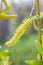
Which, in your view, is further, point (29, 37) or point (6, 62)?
point (29, 37)

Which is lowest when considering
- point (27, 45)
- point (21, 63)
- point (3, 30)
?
point (21, 63)

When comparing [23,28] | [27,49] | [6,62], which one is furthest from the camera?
[27,49]

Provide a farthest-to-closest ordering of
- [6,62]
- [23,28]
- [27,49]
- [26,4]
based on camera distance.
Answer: [27,49], [26,4], [6,62], [23,28]

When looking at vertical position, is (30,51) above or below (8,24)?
below

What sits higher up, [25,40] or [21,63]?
[25,40]

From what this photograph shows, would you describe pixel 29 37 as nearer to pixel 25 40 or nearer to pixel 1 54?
pixel 25 40

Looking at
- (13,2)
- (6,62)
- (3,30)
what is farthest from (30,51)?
(6,62)

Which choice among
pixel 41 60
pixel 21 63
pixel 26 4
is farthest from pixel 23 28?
pixel 21 63

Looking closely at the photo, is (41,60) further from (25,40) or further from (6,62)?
(25,40)

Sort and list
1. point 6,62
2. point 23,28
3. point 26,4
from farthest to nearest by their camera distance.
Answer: point 26,4
point 6,62
point 23,28
